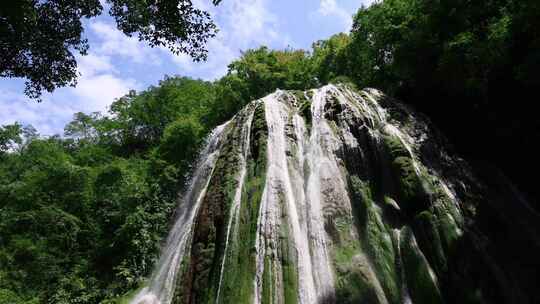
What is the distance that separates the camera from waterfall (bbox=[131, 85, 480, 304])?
5.89 meters

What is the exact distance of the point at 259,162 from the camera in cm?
786

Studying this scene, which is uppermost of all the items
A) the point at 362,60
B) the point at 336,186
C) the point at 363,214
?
the point at 362,60

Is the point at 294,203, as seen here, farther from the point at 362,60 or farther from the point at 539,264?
the point at 362,60

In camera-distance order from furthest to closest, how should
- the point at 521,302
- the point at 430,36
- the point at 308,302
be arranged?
the point at 430,36 < the point at 521,302 < the point at 308,302

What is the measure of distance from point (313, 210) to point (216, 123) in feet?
48.2

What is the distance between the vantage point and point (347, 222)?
22.5 feet

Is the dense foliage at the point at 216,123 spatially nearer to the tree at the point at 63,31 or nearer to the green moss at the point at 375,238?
the tree at the point at 63,31

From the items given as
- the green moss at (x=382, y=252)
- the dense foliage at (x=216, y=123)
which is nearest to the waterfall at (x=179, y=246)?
the dense foliage at (x=216, y=123)

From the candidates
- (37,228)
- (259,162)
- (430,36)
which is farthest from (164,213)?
(430,36)

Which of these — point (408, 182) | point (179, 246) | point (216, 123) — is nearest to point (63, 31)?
point (179, 246)

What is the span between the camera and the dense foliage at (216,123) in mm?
9547

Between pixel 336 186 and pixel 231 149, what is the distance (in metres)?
2.82

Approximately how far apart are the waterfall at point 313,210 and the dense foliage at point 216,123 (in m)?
2.20

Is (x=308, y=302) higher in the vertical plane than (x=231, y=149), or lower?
lower
